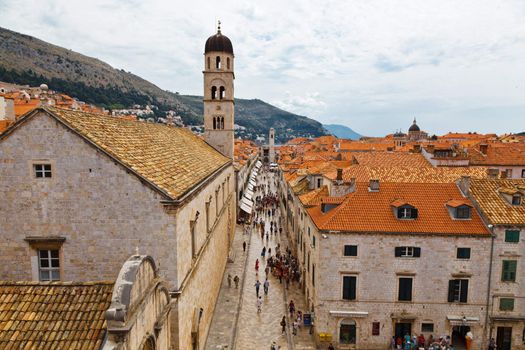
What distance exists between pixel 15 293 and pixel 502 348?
2508 centimetres

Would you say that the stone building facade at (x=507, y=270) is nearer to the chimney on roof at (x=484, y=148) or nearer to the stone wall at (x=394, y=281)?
the stone wall at (x=394, y=281)

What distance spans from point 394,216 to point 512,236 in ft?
21.2

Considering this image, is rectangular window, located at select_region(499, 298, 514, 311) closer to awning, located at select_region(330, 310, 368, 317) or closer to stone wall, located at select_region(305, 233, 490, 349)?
stone wall, located at select_region(305, 233, 490, 349)

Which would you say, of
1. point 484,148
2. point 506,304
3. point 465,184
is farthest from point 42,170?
point 484,148

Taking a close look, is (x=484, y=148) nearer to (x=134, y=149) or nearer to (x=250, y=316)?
(x=250, y=316)

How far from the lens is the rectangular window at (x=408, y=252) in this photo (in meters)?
21.4

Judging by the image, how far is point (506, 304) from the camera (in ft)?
70.6

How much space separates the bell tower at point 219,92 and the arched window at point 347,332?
80.8 ft

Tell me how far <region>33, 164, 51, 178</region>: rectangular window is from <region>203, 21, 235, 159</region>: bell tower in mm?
27923

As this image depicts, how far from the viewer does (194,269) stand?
650 inches

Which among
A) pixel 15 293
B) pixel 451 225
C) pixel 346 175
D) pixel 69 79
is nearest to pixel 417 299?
pixel 451 225

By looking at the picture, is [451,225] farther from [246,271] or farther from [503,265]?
[246,271]

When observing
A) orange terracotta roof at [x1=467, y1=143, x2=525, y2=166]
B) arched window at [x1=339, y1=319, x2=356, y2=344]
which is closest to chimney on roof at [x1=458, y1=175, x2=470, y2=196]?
arched window at [x1=339, y1=319, x2=356, y2=344]

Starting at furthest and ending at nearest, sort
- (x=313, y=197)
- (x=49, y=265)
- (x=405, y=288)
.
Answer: (x=313, y=197)
(x=405, y=288)
(x=49, y=265)
